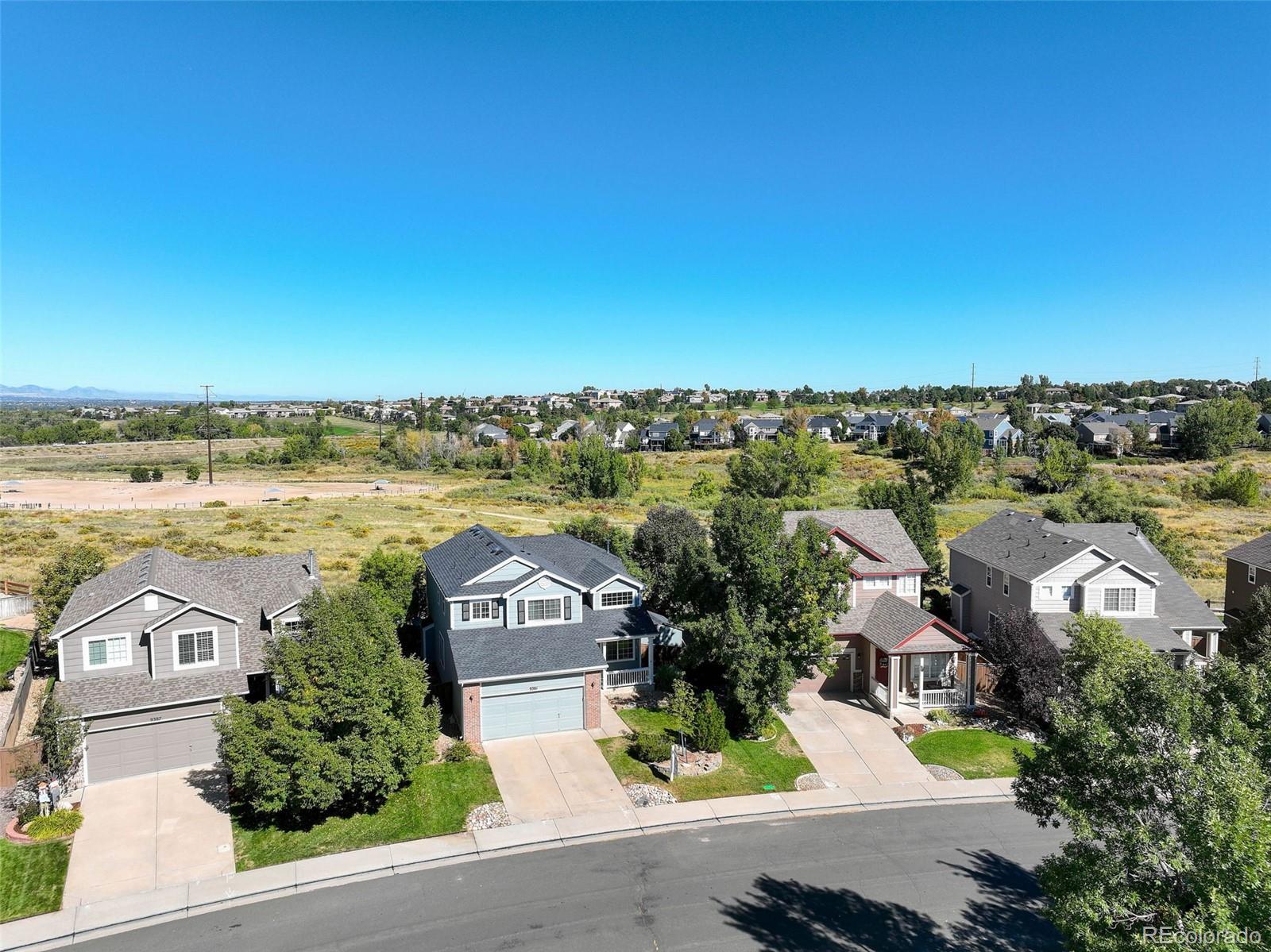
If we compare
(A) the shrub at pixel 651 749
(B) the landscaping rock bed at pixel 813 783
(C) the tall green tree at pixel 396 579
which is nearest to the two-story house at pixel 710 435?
(C) the tall green tree at pixel 396 579

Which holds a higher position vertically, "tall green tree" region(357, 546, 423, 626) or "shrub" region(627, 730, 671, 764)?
"tall green tree" region(357, 546, 423, 626)

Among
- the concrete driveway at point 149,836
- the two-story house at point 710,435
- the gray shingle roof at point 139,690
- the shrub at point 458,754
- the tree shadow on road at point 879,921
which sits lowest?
the tree shadow on road at point 879,921

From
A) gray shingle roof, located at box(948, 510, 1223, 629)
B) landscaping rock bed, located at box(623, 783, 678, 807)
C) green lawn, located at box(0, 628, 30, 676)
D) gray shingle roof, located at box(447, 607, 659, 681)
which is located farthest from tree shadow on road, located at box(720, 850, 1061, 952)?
green lawn, located at box(0, 628, 30, 676)

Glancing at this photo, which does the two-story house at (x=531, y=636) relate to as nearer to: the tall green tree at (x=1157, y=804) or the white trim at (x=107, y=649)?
the white trim at (x=107, y=649)

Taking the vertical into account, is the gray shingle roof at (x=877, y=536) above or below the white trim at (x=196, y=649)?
above

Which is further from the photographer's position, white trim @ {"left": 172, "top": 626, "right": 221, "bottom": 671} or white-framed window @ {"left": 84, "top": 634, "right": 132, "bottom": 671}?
white trim @ {"left": 172, "top": 626, "right": 221, "bottom": 671}

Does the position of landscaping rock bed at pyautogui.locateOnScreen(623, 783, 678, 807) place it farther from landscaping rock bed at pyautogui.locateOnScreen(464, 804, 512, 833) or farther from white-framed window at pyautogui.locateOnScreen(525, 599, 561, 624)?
white-framed window at pyautogui.locateOnScreen(525, 599, 561, 624)

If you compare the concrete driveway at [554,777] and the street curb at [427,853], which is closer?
the street curb at [427,853]
